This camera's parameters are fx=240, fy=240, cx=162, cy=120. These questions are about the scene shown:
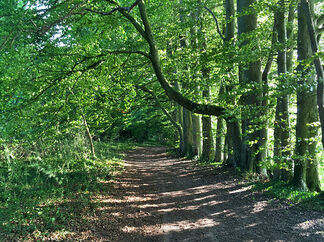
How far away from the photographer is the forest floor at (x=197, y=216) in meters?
5.14

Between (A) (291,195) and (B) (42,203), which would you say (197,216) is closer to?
(A) (291,195)

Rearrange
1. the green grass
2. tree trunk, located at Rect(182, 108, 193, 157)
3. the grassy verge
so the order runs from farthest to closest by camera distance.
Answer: tree trunk, located at Rect(182, 108, 193, 157)
the green grass
the grassy verge

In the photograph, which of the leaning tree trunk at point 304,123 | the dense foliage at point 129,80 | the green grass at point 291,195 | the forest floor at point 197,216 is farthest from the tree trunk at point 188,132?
the leaning tree trunk at point 304,123

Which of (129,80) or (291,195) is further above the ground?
(129,80)

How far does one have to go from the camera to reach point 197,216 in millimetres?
6395

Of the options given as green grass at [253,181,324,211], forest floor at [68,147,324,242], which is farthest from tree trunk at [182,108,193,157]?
green grass at [253,181,324,211]

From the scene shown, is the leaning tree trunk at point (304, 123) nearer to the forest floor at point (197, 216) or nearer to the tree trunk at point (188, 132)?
the forest floor at point (197, 216)

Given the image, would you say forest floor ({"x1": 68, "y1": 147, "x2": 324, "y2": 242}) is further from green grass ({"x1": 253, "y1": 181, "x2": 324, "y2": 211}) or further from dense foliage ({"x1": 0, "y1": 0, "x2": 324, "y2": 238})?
dense foliage ({"x1": 0, "y1": 0, "x2": 324, "y2": 238})

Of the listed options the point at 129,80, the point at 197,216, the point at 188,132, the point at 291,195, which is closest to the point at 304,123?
the point at 291,195

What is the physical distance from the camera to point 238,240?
4.88 meters

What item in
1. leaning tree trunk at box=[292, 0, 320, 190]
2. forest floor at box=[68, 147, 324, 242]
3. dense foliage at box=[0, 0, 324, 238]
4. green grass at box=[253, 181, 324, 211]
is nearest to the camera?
forest floor at box=[68, 147, 324, 242]

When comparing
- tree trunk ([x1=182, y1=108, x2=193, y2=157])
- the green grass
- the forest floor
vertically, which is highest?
tree trunk ([x1=182, y1=108, x2=193, y2=157])

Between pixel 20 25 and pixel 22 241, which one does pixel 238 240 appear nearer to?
pixel 22 241

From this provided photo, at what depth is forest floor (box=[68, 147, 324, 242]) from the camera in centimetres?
514
